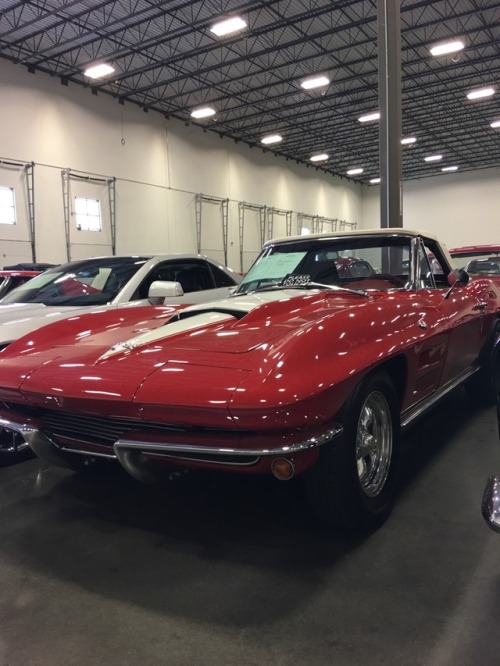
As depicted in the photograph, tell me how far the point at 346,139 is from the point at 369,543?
82.8ft

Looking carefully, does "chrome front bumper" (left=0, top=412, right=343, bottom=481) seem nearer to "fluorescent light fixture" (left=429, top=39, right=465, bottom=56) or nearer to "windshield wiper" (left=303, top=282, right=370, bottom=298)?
"windshield wiper" (left=303, top=282, right=370, bottom=298)

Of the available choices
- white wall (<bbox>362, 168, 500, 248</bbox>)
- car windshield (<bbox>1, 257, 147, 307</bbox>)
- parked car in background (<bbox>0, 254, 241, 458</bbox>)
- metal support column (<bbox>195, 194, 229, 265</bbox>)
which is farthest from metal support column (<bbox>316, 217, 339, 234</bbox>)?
car windshield (<bbox>1, 257, 147, 307</bbox>)

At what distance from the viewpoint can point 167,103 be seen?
18844 mm

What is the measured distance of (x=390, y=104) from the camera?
25.0 feet

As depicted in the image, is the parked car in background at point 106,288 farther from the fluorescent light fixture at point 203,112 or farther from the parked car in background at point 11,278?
the fluorescent light fixture at point 203,112

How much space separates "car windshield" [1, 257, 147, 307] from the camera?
495 cm

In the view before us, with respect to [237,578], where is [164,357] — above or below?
above

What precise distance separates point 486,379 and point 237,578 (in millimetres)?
3114

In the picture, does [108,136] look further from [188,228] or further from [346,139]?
[346,139]

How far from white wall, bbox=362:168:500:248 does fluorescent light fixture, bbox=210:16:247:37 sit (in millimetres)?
19172

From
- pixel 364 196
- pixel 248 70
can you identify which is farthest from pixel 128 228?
pixel 364 196

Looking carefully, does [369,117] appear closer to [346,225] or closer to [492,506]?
[346,225]

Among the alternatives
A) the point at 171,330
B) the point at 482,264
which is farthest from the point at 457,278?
the point at 482,264

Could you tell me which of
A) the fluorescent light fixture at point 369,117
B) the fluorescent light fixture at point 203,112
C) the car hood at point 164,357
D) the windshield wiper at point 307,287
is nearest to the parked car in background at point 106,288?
the windshield wiper at point 307,287
